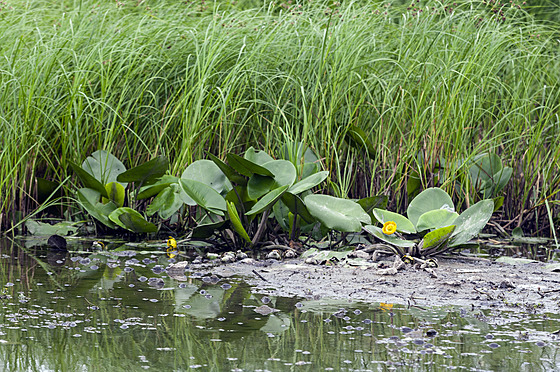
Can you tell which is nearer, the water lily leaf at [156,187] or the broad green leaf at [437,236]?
the broad green leaf at [437,236]

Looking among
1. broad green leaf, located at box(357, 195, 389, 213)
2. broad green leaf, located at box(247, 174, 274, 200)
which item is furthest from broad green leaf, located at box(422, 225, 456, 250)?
broad green leaf, located at box(247, 174, 274, 200)

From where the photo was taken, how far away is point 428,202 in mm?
3625

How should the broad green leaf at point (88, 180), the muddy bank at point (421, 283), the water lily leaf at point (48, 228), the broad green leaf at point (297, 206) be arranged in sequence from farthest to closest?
the water lily leaf at point (48, 228) → the broad green leaf at point (88, 180) → the broad green leaf at point (297, 206) → the muddy bank at point (421, 283)

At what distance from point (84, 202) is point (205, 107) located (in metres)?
0.81

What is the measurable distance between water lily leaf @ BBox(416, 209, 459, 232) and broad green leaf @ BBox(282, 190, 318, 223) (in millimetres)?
539

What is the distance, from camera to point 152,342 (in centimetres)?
206

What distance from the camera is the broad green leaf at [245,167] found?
3510mm

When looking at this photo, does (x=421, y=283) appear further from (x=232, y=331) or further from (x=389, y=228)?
(x=232, y=331)

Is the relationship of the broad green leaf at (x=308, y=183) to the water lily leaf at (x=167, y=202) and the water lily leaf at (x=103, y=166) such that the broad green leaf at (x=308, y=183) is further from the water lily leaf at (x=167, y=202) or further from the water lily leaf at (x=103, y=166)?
the water lily leaf at (x=103, y=166)

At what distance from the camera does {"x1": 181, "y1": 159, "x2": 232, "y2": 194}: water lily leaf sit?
3818mm

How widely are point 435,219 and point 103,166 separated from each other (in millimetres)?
1835

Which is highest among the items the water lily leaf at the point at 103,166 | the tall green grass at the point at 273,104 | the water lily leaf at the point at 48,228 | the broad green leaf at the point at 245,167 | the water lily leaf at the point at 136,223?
the tall green grass at the point at 273,104

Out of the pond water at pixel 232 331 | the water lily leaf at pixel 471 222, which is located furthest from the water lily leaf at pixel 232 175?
the water lily leaf at pixel 471 222

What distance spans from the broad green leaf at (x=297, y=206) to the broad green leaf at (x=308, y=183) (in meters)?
0.03
